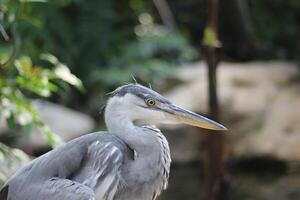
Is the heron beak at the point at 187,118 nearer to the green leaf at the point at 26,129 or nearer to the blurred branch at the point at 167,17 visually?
the green leaf at the point at 26,129

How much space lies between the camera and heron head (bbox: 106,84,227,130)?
12.7 ft

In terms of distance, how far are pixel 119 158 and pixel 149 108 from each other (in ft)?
1.00

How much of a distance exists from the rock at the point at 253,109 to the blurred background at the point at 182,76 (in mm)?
11

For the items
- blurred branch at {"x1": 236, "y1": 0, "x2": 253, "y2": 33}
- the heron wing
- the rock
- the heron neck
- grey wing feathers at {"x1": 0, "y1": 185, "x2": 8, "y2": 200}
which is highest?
blurred branch at {"x1": 236, "y1": 0, "x2": 253, "y2": 33}

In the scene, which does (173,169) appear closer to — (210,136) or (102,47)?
(210,136)

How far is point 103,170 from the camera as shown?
12.4 feet

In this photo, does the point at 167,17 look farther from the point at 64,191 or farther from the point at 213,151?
the point at 64,191

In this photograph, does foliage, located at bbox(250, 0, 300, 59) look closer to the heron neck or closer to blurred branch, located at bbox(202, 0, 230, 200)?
blurred branch, located at bbox(202, 0, 230, 200)

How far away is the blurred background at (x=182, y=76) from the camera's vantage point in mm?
5773

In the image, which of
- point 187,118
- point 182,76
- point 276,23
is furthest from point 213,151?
point 276,23

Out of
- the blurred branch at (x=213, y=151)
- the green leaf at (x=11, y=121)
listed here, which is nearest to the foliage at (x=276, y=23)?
the blurred branch at (x=213, y=151)

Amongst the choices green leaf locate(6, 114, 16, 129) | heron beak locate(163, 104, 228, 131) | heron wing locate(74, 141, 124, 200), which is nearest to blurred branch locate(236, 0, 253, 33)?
green leaf locate(6, 114, 16, 129)

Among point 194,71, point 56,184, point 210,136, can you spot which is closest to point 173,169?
point 194,71

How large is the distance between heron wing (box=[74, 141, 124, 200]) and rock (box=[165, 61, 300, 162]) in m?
4.06
